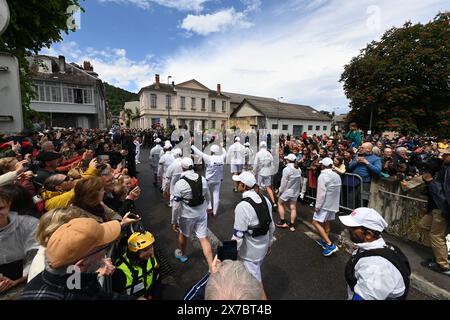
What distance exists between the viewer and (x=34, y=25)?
218 inches

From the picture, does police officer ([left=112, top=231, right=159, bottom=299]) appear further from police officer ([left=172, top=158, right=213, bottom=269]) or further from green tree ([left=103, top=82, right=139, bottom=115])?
green tree ([left=103, top=82, right=139, bottom=115])

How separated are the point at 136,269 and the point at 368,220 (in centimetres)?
233

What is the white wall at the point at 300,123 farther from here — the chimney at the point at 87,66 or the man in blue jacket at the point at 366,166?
the man in blue jacket at the point at 366,166

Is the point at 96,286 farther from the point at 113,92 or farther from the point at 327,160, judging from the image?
the point at 113,92

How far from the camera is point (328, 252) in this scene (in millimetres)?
4055

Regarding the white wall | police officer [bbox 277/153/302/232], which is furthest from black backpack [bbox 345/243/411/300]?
the white wall

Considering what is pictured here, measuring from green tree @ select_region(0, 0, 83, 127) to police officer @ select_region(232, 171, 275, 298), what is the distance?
589cm

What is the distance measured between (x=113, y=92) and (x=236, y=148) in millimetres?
105814

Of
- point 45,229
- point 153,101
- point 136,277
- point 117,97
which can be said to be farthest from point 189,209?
point 117,97

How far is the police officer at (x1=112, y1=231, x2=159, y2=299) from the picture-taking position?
220 cm
